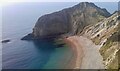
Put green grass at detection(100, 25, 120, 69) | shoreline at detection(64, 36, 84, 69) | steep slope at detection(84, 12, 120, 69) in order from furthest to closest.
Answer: shoreline at detection(64, 36, 84, 69), steep slope at detection(84, 12, 120, 69), green grass at detection(100, 25, 120, 69)

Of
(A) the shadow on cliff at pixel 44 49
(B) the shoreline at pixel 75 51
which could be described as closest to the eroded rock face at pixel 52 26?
(A) the shadow on cliff at pixel 44 49

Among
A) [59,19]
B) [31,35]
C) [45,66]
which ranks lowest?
[45,66]

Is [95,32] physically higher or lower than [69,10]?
lower

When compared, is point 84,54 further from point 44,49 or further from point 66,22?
point 66,22

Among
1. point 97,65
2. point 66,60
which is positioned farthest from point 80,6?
point 97,65

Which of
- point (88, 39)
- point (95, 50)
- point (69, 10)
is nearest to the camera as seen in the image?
point (95, 50)

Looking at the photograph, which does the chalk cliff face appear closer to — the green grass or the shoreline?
the shoreline

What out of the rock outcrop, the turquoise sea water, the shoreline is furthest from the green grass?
the rock outcrop

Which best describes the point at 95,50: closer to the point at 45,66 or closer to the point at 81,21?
the point at 45,66
